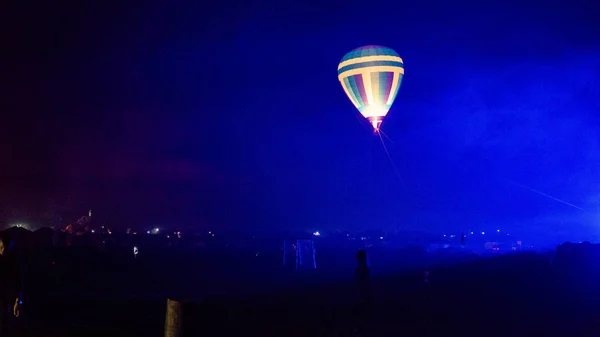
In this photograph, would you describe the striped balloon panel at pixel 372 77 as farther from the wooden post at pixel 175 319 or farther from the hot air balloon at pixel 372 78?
the wooden post at pixel 175 319

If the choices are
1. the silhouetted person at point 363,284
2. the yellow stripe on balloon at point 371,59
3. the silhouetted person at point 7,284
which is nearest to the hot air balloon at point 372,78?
the yellow stripe on balloon at point 371,59

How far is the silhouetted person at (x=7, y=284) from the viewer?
9.92 m

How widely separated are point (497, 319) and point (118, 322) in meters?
9.14

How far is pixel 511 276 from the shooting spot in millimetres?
23625

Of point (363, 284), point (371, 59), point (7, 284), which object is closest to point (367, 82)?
point (371, 59)

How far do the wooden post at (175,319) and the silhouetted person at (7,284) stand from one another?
17.0 feet

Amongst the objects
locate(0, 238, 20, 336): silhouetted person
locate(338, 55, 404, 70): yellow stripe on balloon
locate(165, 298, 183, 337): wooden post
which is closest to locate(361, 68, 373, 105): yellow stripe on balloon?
locate(338, 55, 404, 70): yellow stripe on balloon

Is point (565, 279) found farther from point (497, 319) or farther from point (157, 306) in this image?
point (157, 306)

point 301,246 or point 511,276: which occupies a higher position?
point 301,246

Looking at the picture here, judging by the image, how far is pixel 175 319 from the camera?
19.6 ft

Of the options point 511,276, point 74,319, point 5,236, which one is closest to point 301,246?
point 511,276

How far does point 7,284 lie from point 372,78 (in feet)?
92.1

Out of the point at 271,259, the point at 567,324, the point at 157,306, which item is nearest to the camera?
the point at 567,324

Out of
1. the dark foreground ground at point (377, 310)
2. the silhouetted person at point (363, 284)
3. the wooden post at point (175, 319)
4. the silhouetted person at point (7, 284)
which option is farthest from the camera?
the silhouetted person at point (363, 284)
